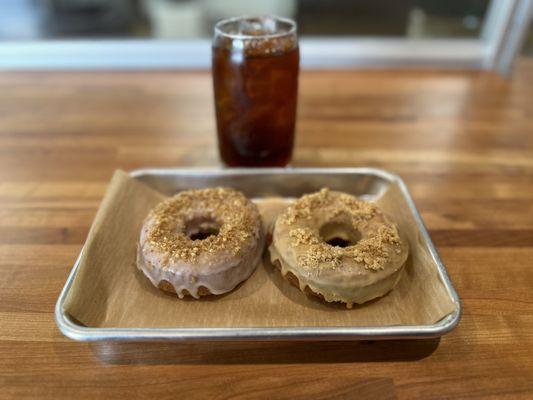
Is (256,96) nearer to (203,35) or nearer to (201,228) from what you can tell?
(201,228)

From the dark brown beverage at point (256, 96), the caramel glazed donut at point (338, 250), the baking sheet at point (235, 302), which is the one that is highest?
the dark brown beverage at point (256, 96)

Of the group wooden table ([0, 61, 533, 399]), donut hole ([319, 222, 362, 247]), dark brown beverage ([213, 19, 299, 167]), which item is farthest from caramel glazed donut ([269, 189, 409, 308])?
dark brown beverage ([213, 19, 299, 167])

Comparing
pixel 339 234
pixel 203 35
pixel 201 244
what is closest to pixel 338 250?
pixel 339 234

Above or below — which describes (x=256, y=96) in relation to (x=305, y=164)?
above

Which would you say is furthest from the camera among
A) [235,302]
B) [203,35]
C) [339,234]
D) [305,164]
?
[203,35]

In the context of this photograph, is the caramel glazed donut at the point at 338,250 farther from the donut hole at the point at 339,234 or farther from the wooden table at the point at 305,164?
the wooden table at the point at 305,164

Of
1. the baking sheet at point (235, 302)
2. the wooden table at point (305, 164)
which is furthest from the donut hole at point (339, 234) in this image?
the wooden table at point (305, 164)

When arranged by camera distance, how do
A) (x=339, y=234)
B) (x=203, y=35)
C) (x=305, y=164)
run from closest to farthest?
(x=339, y=234) → (x=305, y=164) → (x=203, y=35)

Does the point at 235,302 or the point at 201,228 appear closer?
the point at 235,302
